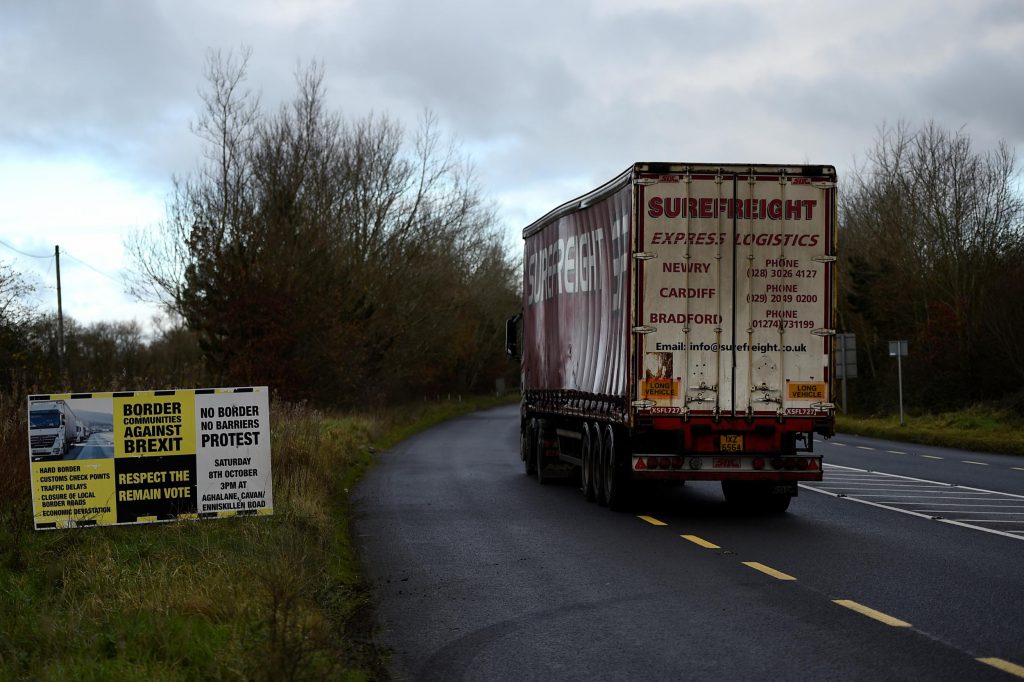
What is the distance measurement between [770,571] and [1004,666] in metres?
3.70

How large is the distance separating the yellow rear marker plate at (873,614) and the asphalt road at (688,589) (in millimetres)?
31

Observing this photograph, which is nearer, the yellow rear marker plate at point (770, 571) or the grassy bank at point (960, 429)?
the yellow rear marker plate at point (770, 571)

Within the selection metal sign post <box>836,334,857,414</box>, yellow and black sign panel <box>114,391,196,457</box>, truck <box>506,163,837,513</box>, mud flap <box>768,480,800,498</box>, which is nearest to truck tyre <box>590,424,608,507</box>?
truck <box>506,163,837,513</box>

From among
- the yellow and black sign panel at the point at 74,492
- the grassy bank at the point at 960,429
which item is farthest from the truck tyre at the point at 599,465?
the grassy bank at the point at 960,429

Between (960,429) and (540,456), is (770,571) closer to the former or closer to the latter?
(540,456)

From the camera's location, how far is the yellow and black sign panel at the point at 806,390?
14297 millimetres

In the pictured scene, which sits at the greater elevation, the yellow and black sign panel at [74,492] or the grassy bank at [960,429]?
the yellow and black sign panel at [74,492]

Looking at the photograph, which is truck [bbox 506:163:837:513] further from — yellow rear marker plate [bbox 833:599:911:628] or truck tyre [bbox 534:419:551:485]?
truck tyre [bbox 534:419:551:485]

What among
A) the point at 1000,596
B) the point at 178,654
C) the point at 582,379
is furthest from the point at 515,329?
the point at 178,654

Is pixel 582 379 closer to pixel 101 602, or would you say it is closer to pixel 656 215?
pixel 656 215

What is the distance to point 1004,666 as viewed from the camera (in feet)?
22.2

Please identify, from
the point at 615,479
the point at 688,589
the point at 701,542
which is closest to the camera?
the point at 688,589

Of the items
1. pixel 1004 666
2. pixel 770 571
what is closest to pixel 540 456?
pixel 770 571

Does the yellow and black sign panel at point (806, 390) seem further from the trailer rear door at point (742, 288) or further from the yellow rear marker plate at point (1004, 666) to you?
the yellow rear marker plate at point (1004, 666)
